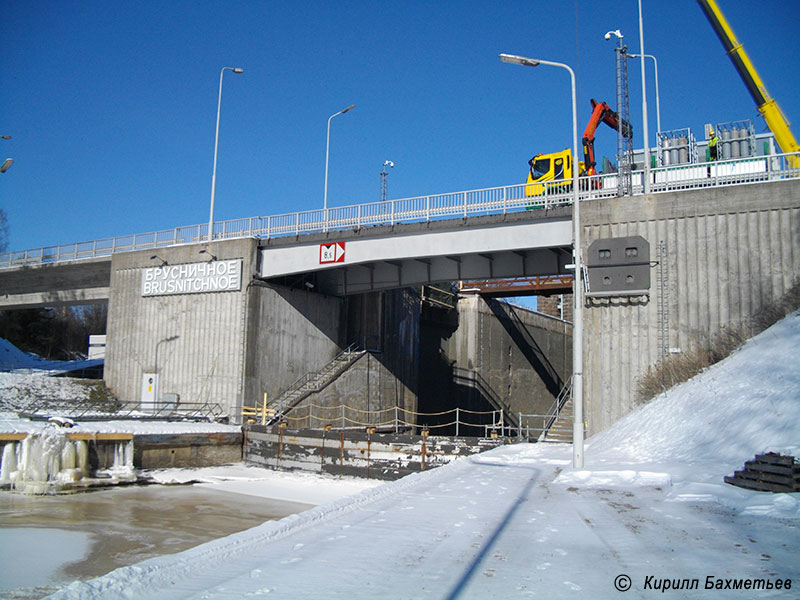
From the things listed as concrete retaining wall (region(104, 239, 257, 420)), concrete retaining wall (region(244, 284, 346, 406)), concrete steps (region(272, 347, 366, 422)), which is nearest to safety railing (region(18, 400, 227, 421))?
concrete retaining wall (region(104, 239, 257, 420))

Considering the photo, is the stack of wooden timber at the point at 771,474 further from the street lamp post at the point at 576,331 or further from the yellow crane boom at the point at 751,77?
the yellow crane boom at the point at 751,77

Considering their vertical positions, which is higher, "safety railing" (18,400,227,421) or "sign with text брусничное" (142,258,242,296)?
"sign with text брусничное" (142,258,242,296)

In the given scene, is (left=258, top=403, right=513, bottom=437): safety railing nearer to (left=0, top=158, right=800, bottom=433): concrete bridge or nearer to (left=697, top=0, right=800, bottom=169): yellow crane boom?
(left=0, top=158, right=800, bottom=433): concrete bridge

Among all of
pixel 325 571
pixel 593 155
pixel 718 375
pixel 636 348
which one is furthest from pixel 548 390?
pixel 325 571

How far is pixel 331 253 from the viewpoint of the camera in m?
33.0

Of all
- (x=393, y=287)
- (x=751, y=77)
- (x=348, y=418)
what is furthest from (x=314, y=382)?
(x=751, y=77)

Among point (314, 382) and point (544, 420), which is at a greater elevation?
point (314, 382)

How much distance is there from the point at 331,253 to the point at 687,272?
53.7 ft

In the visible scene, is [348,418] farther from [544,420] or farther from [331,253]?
[544,420]

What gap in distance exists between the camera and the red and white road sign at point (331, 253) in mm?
32719

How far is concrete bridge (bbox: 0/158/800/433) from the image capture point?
24000 mm

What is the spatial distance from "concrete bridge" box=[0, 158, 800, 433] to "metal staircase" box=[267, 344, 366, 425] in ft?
1.55

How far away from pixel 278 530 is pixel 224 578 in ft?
6.88

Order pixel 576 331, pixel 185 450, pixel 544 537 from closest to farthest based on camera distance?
1. pixel 544 537
2. pixel 576 331
3. pixel 185 450
